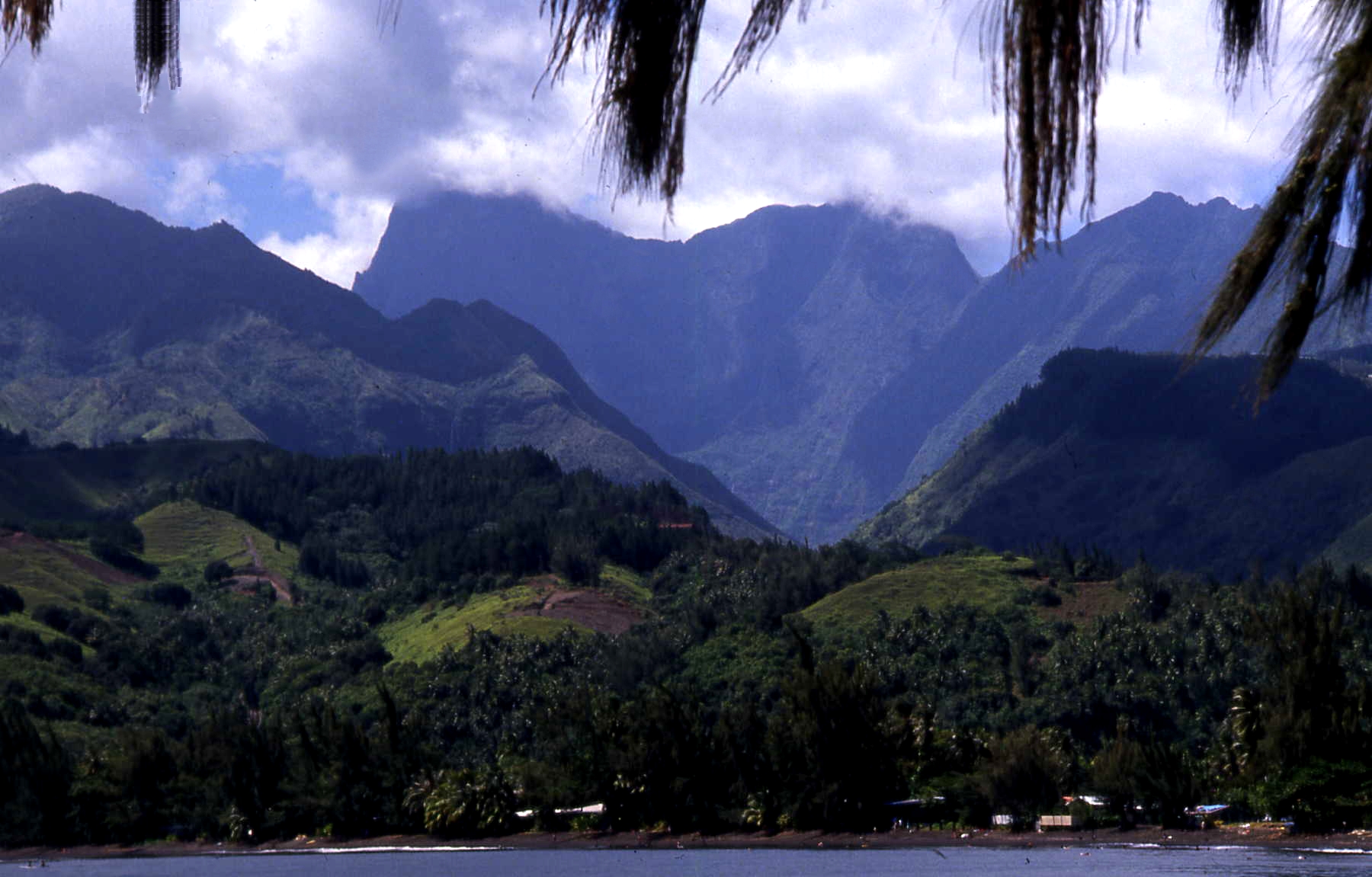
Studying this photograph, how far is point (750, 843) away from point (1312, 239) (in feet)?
355

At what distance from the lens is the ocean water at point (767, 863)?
8425 cm

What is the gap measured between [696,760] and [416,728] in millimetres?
32512

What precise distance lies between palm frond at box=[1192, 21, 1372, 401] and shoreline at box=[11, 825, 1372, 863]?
81.8m

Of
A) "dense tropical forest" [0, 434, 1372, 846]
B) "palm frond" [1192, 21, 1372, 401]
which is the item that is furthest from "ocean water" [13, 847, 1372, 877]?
"palm frond" [1192, 21, 1372, 401]

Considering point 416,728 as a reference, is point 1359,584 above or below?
above

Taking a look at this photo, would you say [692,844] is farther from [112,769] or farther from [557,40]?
[557,40]

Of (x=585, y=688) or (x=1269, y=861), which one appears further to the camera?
(x=585, y=688)

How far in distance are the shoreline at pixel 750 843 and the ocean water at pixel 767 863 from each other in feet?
2.35

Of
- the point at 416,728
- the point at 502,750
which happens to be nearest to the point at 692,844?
the point at 416,728

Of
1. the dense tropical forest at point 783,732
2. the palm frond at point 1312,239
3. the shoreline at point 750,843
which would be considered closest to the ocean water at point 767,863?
the shoreline at point 750,843

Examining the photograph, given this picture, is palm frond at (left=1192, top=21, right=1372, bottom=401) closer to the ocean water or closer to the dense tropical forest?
the ocean water

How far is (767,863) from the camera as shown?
→ 10088 cm

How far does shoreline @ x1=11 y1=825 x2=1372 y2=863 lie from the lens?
9475 cm

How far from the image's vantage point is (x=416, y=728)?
138 metres
